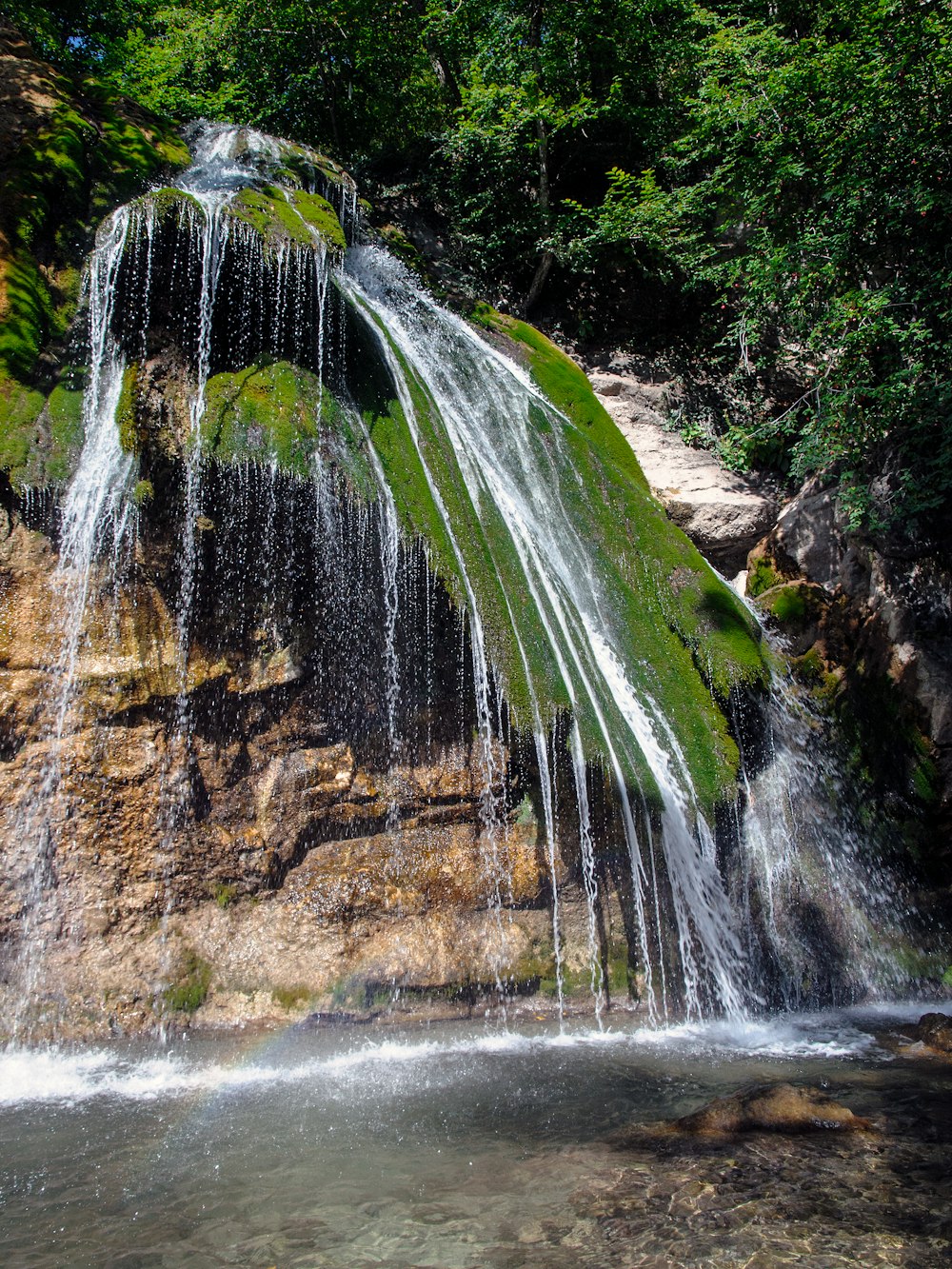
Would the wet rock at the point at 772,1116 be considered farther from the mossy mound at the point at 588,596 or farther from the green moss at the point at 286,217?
the green moss at the point at 286,217

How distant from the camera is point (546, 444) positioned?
364 inches

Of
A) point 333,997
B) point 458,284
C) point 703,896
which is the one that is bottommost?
point 333,997

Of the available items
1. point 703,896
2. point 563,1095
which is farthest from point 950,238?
point 563,1095

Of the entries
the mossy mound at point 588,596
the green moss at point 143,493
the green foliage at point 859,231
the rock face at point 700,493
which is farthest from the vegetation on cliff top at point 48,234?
the green foliage at point 859,231

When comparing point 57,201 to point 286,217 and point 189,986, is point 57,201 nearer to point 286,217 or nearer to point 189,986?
point 286,217

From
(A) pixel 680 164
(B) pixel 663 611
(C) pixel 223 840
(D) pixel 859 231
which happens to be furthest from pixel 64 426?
(A) pixel 680 164

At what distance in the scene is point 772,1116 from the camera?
4.20 m

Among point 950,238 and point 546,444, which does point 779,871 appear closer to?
point 546,444

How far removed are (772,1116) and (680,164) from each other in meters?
12.5

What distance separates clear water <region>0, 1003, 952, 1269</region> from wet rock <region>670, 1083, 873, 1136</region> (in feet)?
0.40

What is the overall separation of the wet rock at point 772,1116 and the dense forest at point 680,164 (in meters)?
6.39

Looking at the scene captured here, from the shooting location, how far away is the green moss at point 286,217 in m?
7.51

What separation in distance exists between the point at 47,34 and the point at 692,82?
10851mm

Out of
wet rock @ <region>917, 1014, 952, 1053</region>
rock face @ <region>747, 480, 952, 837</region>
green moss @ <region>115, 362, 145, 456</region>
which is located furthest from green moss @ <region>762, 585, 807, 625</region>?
green moss @ <region>115, 362, 145, 456</region>
